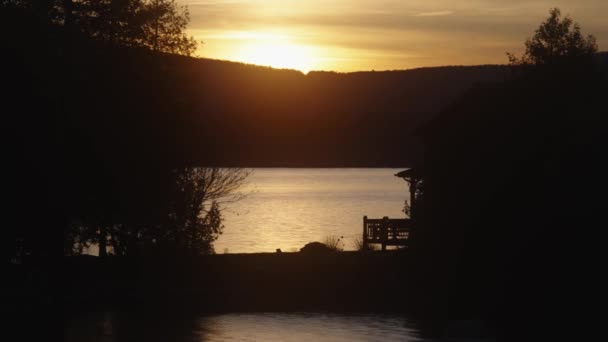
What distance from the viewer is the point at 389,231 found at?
49.8 m

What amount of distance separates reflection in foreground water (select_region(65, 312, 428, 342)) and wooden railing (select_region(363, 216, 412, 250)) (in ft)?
56.1

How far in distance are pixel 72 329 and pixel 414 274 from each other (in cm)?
1412

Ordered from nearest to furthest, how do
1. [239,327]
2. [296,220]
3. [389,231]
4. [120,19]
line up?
1. [239,327]
2. [120,19]
3. [389,231]
4. [296,220]

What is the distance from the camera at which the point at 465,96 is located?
1811 inches

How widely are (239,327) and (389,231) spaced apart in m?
21.0

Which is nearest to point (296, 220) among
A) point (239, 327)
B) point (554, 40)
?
point (554, 40)

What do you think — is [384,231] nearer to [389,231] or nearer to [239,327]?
[389,231]

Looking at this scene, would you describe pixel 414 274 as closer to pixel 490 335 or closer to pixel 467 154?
pixel 467 154

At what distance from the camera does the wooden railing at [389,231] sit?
49237 mm

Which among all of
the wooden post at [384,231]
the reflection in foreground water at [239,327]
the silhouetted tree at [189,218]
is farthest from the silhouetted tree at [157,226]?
the wooden post at [384,231]

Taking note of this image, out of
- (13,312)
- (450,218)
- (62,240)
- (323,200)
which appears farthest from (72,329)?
(323,200)

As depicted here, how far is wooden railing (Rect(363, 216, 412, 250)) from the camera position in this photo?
162ft

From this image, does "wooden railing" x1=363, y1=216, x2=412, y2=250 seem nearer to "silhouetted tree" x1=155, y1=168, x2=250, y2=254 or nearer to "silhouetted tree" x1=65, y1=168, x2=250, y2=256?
"silhouetted tree" x1=155, y1=168, x2=250, y2=254

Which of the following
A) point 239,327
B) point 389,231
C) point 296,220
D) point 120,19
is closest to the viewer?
point 239,327
